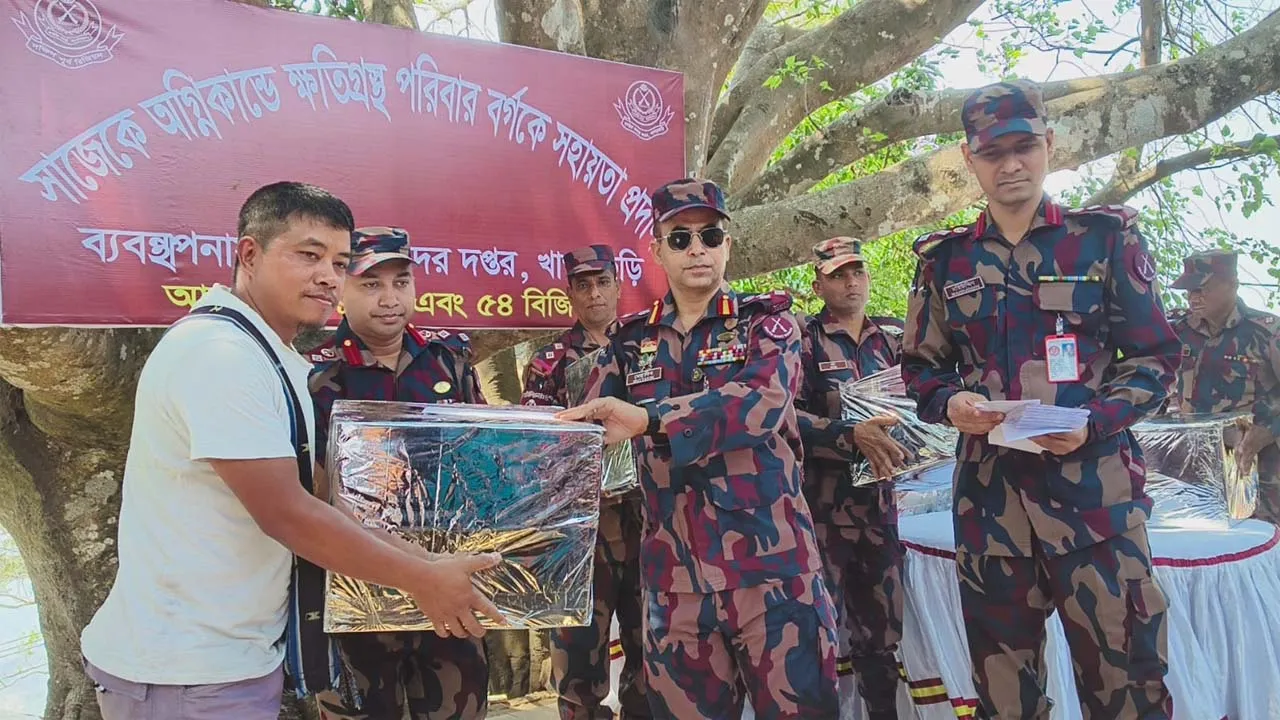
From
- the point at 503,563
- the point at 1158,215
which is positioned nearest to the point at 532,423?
the point at 503,563

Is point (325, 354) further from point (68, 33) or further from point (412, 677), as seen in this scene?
point (68, 33)

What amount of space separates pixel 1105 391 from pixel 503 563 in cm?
165

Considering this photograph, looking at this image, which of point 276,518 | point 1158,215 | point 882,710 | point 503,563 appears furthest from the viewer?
point 1158,215

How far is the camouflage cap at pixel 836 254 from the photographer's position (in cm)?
380

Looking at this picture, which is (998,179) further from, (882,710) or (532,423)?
(882,710)

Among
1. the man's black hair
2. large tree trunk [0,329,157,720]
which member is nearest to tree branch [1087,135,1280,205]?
the man's black hair

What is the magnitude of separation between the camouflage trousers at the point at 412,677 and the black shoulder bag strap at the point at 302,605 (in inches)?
30.7

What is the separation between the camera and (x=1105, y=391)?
2338 millimetres

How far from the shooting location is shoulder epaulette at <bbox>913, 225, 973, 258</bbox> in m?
2.61

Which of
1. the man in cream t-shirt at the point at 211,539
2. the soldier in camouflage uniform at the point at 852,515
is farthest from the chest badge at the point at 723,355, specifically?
Answer: the man in cream t-shirt at the point at 211,539

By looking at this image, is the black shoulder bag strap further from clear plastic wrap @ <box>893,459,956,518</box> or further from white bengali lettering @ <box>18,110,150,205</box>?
clear plastic wrap @ <box>893,459,956,518</box>

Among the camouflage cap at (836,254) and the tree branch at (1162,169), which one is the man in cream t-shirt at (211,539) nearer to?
the camouflage cap at (836,254)

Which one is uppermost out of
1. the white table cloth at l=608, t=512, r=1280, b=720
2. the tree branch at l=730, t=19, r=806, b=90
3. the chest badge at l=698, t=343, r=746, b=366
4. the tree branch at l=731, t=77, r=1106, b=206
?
the tree branch at l=730, t=19, r=806, b=90

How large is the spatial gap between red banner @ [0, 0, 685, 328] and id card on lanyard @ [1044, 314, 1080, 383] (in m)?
1.98
